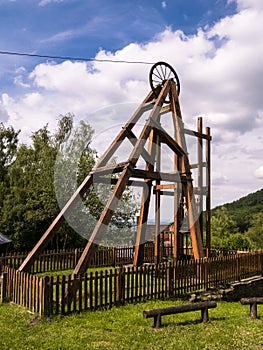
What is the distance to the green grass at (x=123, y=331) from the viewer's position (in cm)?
668

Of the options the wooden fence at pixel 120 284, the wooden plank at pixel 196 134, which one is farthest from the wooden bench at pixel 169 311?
the wooden plank at pixel 196 134

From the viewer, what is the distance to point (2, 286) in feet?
31.7

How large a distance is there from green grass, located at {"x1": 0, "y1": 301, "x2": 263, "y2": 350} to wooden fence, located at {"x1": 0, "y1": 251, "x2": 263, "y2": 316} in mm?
318

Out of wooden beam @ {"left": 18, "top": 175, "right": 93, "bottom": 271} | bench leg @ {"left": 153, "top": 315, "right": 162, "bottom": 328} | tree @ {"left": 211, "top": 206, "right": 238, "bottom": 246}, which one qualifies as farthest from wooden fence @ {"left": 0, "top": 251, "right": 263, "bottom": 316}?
tree @ {"left": 211, "top": 206, "right": 238, "bottom": 246}

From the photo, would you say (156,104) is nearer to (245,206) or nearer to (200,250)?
(200,250)

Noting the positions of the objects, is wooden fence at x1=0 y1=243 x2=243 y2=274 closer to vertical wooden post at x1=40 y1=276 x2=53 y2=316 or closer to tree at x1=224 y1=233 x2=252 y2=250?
vertical wooden post at x1=40 y1=276 x2=53 y2=316

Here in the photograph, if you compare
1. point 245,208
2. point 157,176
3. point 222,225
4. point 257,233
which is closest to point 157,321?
point 157,176

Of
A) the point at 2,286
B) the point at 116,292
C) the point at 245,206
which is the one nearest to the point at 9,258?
the point at 2,286

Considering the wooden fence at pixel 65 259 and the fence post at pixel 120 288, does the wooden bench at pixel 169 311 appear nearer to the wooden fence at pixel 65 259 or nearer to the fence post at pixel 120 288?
the fence post at pixel 120 288

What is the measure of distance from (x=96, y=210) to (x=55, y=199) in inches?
103

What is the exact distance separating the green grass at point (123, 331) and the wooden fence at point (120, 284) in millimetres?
318

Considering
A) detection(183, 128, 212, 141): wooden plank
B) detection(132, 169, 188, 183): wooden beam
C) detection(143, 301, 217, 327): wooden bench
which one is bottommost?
detection(143, 301, 217, 327): wooden bench

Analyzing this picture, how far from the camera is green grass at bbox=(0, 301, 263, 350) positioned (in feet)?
21.9

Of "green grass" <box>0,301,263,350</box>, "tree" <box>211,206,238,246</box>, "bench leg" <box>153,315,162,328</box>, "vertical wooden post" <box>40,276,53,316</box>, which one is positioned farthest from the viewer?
"tree" <box>211,206,238,246</box>
